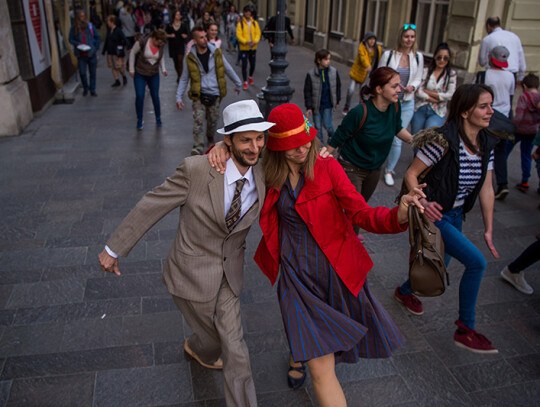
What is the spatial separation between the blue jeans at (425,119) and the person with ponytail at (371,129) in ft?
7.70

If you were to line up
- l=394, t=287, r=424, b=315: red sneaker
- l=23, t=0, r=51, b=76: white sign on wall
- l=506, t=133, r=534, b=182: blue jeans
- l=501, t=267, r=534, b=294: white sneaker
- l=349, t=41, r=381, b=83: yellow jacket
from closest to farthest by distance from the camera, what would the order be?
l=394, t=287, r=424, b=315: red sneaker → l=501, t=267, r=534, b=294: white sneaker → l=506, t=133, r=534, b=182: blue jeans → l=349, t=41, r=381, b=83: yellow jacket → l=23, t=0, r=51, b=76: white sign on wall

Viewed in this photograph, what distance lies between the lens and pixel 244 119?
2.59 metres

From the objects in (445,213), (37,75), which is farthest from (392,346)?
(37,75)

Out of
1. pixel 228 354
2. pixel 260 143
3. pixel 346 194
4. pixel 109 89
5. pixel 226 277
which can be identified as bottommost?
pixel 109 89

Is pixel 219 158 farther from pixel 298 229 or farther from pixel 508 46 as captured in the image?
pixel 508 46

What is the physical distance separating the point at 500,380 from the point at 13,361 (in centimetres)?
330

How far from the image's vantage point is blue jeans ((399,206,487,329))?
3.39 metres

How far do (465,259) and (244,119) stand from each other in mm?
1841

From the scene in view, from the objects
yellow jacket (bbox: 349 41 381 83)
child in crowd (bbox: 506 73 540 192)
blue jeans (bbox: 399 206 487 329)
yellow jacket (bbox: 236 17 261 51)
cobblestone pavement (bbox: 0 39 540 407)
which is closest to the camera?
cobblestone pavement (bbox: 0 39 540 407)

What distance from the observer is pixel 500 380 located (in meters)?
3.37

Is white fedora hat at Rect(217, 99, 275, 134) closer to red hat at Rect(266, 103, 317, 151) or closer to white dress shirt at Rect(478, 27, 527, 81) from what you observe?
red hat at Rect(266, 103, 317, 151)

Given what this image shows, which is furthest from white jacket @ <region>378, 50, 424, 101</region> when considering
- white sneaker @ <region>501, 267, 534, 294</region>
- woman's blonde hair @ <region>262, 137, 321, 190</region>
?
woman's blonde hair @ <region>262, 137, 321, 190</region>

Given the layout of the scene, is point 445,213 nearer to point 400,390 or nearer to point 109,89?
point 400,390

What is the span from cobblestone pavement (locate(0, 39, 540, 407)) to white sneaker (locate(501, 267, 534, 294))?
7cm
